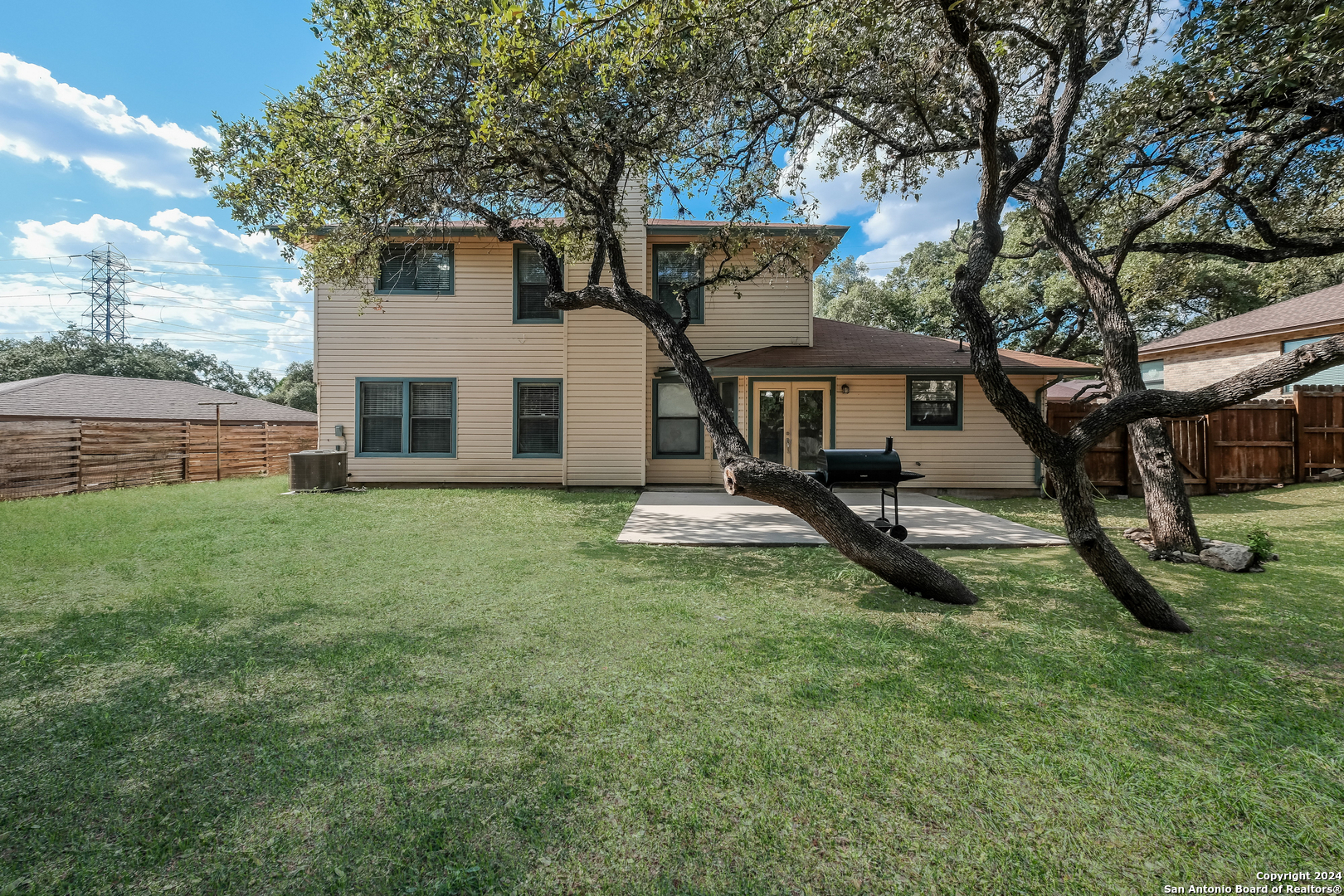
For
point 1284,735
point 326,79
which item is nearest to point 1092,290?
point 1284,735

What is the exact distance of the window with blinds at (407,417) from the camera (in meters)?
11.0

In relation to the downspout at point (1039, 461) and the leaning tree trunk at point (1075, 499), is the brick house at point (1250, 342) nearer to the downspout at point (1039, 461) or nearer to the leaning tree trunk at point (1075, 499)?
the downspout at point (1039, 461)

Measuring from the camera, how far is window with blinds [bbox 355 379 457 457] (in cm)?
1098

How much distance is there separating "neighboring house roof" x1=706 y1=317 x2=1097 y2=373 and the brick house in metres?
5.96

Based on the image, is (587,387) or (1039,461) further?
(587,387)

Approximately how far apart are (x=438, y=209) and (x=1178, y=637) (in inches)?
337

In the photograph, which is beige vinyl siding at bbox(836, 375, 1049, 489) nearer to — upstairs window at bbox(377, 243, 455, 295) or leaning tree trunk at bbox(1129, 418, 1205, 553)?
leaning tree trunk at bbox(1129, 418, 1205, 553)

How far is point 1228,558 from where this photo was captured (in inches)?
203

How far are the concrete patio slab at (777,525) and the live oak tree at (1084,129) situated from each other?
5.19ft

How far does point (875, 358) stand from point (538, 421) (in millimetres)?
7008

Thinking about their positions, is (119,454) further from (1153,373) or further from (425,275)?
(1153,373)

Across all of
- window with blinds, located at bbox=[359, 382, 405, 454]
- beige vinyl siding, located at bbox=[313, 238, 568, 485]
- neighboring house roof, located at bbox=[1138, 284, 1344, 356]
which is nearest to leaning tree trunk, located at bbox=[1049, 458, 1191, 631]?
beige vinyl siding, located at bbox=[313, 238, 568, 485]

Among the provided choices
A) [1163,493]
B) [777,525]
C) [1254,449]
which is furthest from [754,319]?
[1254,449]

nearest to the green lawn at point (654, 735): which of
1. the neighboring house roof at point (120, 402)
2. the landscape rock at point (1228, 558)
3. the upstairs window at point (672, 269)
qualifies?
the landscape rock at point (1228, 558)
